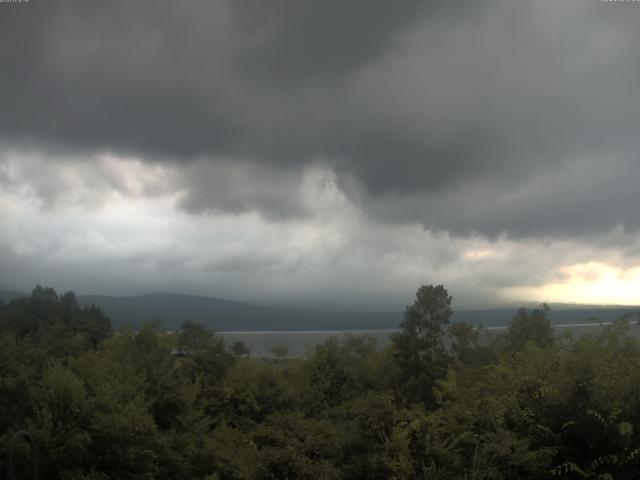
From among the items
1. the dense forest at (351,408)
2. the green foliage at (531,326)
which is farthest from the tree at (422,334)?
the green foliage at (531,326)

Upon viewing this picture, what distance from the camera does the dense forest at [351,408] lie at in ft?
25.3

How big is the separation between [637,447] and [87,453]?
14.1m

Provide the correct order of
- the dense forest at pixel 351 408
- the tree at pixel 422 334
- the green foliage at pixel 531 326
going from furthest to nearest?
the tree at pixel 422 334 < the green foliage at pixel 531 326 < the dense forest at pixel 351 408

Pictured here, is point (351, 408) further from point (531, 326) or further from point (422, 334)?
point (422, 334)

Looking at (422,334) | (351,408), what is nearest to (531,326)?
(422,334)

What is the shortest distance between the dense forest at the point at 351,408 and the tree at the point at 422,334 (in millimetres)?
89

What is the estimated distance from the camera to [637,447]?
7273mm

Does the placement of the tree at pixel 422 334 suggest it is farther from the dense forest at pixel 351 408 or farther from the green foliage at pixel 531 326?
the green foliage at pixel 531 326

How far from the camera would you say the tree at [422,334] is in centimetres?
4022

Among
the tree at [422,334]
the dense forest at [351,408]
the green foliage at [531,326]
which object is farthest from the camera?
the tree at [422,334]

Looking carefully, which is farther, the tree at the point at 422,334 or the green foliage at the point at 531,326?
the tree at the point at 422,334

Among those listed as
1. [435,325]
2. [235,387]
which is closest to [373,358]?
[435,325]

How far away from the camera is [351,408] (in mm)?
17266

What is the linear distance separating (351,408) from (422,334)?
24.7m
